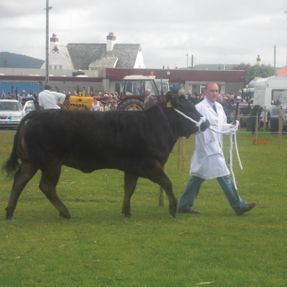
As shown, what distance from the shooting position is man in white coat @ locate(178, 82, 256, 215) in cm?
1046

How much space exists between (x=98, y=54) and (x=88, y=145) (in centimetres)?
9771

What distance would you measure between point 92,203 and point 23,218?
1756mm

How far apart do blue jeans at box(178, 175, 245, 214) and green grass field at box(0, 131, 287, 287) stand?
20cm

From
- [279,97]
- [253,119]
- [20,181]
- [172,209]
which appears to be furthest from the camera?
[279,97]

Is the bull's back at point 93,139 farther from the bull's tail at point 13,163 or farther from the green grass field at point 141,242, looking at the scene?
the green grass field at point 141,242

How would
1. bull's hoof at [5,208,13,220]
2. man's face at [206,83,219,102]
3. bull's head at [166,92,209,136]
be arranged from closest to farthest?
Result: bull's hoof at [5,208,13,220] < bull's head at [166,92,209,136] < man's face at [206,83,219,102]

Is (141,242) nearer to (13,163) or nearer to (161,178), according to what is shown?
(161,178)

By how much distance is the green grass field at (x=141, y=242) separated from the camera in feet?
22.8

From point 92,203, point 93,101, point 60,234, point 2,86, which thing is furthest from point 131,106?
point 2,86

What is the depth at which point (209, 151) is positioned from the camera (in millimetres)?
10555

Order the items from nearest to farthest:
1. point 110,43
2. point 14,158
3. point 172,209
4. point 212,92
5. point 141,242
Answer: point 141,242 < point 14,158 < point 172,209 < point 212,92 < point 110,43

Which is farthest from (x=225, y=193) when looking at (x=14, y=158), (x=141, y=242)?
(x=14, y=158)

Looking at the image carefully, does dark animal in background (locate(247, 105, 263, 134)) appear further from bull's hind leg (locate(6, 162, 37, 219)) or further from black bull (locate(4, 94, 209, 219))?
bull's hind leg (locate(6, 162, 37, 219))

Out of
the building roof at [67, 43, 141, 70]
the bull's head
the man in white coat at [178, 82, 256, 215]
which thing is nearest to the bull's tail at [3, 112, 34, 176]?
the bull's head
